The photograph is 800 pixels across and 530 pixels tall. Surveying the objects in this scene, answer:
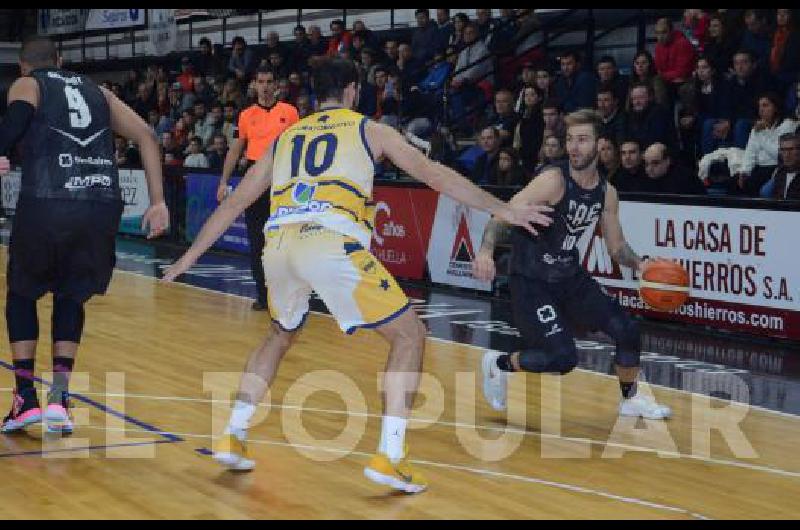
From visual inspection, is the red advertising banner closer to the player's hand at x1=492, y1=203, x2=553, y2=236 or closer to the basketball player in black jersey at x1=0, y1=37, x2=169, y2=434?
the basketball player in black jersey at x1=0, y1=37, x2=169, y2=434

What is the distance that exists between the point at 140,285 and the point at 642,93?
6.04m

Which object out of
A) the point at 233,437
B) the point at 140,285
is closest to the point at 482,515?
the point at 233,437

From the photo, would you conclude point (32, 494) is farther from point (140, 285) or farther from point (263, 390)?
point (140, 285)

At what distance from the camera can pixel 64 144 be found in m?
6.59

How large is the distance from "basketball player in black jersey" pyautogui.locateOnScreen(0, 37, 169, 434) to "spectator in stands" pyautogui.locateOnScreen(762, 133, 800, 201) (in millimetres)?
6377

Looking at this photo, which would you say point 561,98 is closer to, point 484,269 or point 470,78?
point 470,78

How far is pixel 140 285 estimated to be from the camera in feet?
48.5

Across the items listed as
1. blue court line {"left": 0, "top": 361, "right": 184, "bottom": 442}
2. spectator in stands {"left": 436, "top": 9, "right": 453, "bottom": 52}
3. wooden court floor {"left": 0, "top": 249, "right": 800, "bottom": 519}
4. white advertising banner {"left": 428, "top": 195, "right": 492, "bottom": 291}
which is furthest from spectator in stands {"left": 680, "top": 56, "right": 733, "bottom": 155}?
blue court line {"left": 0, "top": 361, "right": 184, "bottom": 442}

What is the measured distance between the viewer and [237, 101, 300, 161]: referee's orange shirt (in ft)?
39.9

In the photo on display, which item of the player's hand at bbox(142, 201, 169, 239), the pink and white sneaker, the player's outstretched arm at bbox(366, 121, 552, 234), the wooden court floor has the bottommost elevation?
the wooden court floor

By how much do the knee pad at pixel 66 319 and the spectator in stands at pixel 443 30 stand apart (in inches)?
495

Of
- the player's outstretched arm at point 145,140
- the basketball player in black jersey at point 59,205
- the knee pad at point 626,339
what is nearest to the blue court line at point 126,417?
the basketball player in black jersey at point 59,205

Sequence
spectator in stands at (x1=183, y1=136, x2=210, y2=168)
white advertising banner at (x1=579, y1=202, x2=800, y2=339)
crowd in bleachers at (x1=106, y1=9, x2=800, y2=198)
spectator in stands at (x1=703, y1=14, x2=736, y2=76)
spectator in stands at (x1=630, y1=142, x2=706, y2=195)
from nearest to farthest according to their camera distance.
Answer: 1. white advertising banner at (x1=579, y1=202, x2=800, y2=339)
2. spectator in stands at (x1=630, y1=142, x2=706, y2=195)
3. crowd in bleachers at (x1=106, y1=9, x2=800, y2=198)
4. spectator in stands at (x1=703, y1=14, x2=736, y2=76)
5. spectator in stands at (x1=183, y1=136, x2=210, y2=168)

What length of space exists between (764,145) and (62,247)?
7742mm
